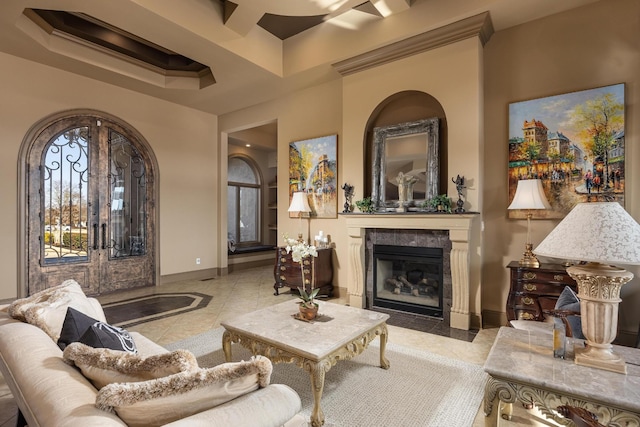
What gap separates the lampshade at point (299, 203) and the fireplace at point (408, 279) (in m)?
1.36

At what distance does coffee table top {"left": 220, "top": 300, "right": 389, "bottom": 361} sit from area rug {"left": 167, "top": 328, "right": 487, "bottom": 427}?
0.43 metres

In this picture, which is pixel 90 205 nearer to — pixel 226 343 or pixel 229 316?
pixel 229 316

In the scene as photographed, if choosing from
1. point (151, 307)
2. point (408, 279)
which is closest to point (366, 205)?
point (408, 279)

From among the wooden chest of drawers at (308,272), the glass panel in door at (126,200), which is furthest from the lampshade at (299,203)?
the glass panel in door at (126,200)

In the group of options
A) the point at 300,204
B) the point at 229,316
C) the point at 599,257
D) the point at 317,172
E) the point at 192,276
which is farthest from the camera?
the point at 192,276

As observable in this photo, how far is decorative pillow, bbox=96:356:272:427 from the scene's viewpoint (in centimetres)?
95

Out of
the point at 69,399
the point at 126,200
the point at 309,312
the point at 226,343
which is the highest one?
the point at 126,200

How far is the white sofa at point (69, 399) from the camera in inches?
36.3

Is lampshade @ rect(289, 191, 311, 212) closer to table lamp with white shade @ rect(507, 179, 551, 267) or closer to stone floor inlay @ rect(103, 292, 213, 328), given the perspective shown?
stone floor inlay @ rect(103, 292, 213, 328)

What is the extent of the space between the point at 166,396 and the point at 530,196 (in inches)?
140

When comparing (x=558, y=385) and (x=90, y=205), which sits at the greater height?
(x=90, y=205)

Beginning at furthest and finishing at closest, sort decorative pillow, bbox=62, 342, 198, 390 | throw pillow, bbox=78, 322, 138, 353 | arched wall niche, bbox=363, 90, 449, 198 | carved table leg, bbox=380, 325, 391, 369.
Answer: arched wall niche, bbox=363, 90, 449, 198 < carved table leg, bbox=380, 325, 391, 369 < throw pillow, bbox=78, 322, 138, 353 < decorative pillow, bbox=62, 342, 198, 390

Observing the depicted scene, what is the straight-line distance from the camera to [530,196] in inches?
128

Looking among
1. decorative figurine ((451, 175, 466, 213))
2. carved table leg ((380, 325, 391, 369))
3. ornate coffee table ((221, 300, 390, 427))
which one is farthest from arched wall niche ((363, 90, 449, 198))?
ornate coffee table ((221, 300, 390, 427))
